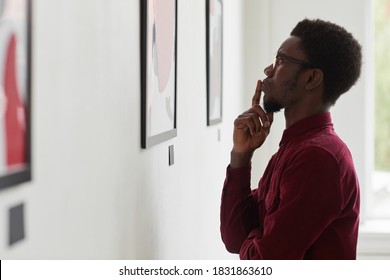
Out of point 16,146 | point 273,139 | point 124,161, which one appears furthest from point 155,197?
point 273,139

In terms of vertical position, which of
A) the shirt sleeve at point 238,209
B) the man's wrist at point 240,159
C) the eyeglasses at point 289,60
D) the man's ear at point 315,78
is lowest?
the shirt sleeve at point 238,209

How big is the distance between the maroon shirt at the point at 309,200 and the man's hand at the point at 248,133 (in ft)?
0.27

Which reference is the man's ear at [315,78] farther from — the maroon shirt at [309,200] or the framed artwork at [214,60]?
the framed artwork at [214,60]

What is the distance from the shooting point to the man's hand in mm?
1893

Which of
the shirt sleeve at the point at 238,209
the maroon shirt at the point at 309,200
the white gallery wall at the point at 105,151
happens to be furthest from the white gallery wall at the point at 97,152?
the maroon shirt at the point at 309,200

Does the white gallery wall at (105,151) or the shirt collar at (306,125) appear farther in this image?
the shirt collar at (306,125)

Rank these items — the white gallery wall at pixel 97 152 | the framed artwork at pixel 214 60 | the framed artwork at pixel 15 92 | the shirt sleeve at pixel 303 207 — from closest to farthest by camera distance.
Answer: the framed artwork at pixel 15 92, the white gallery wall at pixel 97 152, the shirt sleeve at pixel 303 207, the framed artwork at pixel 214 60

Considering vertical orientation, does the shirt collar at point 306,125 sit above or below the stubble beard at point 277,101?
below

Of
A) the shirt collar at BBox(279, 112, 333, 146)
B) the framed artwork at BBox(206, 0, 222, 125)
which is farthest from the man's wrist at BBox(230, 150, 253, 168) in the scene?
the framed artwork at BBox(206, 0, 222, 125)

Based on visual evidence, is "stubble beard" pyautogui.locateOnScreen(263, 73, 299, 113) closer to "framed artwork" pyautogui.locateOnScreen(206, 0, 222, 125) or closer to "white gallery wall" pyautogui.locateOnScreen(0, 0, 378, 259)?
"white gallery wall" pyautogui.locateOnScreen(0, 0, 378, 259)

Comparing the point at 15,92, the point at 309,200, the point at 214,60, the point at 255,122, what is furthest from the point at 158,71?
the point at 214,60

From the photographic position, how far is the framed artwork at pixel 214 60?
9.35ft

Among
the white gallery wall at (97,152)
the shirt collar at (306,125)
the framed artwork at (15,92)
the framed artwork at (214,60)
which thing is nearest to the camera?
the framed artwork at (15,92)

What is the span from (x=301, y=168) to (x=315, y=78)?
1.03ft
